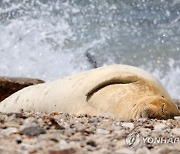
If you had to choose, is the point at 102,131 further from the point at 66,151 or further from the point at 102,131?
the point at 66,151

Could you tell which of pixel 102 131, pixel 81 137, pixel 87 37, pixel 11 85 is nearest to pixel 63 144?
pixel 81 137

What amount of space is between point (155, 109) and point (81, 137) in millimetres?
1419

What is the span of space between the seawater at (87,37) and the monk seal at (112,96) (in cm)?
548

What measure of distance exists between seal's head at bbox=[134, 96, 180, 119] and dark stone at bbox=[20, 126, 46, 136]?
1.43 meters

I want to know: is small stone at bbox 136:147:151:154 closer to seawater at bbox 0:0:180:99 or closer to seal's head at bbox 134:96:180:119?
seal's head at bbox 134:96:180:119

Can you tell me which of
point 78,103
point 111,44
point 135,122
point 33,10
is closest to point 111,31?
point 111,44

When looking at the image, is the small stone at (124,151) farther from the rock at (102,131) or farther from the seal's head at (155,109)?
the seal's head at (155,109)

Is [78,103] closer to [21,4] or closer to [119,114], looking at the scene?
[119,114]

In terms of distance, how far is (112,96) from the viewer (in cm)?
444

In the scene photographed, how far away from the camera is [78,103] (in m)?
4.69

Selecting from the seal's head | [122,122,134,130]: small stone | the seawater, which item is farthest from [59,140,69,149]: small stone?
the seawater

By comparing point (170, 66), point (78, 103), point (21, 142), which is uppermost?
point (170, 66)

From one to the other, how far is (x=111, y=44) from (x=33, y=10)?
2.43m

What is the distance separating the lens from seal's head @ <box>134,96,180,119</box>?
4078mm
